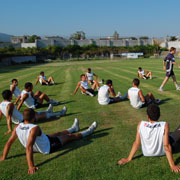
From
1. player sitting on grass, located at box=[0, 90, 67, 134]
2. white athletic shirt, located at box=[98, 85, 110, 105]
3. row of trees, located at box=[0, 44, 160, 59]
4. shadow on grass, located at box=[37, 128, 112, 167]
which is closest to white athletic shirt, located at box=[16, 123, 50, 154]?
shadow on grass, located at box=[37, 128, 112, 167]

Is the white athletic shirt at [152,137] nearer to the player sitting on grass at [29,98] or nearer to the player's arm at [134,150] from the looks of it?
the player's arm at [134,150]

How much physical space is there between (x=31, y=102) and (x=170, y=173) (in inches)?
263

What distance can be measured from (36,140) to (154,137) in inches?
101

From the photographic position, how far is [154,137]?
4594mm

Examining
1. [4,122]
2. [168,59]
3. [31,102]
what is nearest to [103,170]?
[4,122]

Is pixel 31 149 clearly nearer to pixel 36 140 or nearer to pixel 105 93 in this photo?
pixel 36 140

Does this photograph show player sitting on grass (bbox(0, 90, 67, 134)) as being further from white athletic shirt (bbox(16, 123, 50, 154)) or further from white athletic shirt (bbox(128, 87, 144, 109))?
white athletic shirt (bbox(128, 87, 144, 109))

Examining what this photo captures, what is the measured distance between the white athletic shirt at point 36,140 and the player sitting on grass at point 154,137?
177 centimetres

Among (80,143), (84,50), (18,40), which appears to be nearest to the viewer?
(80,143)

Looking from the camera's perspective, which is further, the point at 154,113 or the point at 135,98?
the point at 135,98

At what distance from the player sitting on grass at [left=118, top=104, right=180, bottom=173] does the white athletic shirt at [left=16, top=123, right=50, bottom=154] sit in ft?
5.81

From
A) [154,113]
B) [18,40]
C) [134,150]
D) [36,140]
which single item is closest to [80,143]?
[36,140]

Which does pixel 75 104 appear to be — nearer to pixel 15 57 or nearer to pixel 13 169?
pixel 13 169

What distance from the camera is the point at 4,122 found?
321 inches
